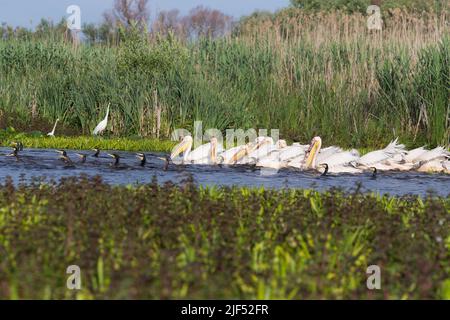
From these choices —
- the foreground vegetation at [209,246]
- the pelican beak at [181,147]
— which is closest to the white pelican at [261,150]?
the pelican beak at [181,147]

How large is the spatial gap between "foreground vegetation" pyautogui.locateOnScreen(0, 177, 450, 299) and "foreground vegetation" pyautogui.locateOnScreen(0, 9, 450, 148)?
11.6m

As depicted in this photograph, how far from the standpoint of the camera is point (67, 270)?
22.4ft

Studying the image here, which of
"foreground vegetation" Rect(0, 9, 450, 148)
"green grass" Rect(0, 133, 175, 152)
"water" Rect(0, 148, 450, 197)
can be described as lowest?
"water" Rect(0, 148, 450, 197)

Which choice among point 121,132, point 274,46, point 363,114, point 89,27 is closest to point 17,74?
point 121,132

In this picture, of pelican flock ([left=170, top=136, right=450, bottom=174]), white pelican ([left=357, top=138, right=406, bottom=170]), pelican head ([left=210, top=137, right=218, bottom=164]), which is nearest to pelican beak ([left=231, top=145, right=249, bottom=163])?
pelican flock ([left=170, top=136, right=450, bottom=174])

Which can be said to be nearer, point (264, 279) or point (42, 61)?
point (264, 279)

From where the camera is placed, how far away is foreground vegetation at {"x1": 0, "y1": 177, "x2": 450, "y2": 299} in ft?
A: 21.3

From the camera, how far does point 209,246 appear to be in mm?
7336

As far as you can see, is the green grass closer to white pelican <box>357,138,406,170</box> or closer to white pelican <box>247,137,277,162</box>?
white pelican <box>247,137,277,162</box>

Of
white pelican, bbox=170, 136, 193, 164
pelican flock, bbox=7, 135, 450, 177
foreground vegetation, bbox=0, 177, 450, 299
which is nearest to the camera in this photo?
foreground vegetation, bbox=0, 177, 450, 299

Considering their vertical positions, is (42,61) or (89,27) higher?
(89,27)

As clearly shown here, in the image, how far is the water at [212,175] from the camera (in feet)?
50.4
